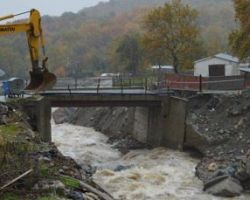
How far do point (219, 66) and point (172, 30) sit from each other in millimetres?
12386

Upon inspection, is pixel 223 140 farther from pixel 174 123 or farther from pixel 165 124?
pixel 165 124

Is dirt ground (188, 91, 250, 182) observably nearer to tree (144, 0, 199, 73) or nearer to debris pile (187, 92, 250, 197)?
debris pile (187, 92, 250, 197)

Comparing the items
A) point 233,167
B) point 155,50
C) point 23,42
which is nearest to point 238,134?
point 233,167

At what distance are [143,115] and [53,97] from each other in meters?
10.00

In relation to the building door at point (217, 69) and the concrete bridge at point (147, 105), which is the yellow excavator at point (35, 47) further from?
the building door at point (217, 69)

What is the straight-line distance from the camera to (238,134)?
36.6 m

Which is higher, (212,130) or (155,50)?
(155,50)

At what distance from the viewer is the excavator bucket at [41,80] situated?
2422 cm

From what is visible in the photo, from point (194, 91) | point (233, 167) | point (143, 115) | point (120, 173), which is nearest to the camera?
point (233, 167)

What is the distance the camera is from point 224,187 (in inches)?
1132

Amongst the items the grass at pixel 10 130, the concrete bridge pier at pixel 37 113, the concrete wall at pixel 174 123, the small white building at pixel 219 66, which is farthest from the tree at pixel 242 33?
the grass at pixel 10 130

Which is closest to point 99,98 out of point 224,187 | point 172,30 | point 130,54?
point 224,187

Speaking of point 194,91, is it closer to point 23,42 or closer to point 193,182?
point 193,182

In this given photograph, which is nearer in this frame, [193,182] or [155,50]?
[193,182]
